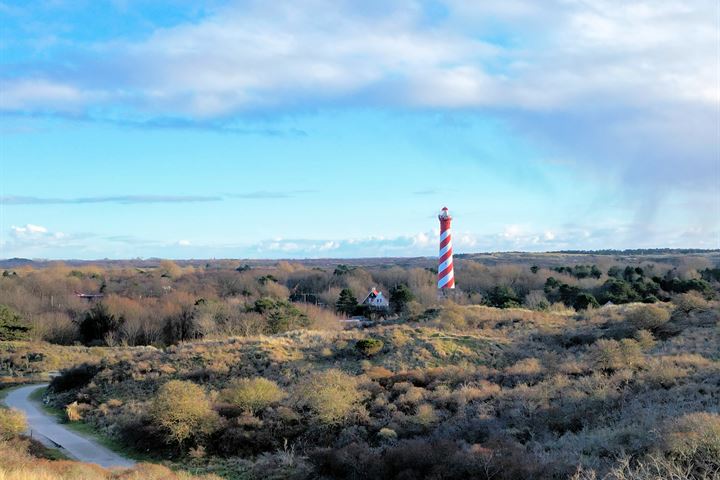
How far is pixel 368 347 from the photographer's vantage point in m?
35.1

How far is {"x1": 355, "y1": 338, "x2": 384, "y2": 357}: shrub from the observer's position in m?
35.0

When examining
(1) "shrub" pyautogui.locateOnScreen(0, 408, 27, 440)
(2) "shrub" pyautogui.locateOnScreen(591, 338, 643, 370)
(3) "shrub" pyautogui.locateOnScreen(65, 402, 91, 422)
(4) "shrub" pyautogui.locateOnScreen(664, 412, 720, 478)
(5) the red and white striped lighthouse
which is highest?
(5) the red and white striped lighthouse

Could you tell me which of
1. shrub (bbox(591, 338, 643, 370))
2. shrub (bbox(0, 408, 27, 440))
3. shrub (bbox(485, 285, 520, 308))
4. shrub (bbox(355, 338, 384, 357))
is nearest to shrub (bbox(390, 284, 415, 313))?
shrub (bbox(485, 285, 520, 308))

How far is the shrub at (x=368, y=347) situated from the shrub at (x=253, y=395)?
1037 cm

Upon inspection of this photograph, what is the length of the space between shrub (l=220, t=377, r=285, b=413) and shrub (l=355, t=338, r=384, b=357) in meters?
10.4

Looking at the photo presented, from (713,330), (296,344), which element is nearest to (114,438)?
(296,344)

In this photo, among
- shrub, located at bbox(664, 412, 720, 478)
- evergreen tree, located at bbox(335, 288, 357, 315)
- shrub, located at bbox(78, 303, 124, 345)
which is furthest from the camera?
evergreen tree, located at bbox(335, 288, 357, 315)

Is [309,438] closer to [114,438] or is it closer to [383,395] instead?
[383,395]

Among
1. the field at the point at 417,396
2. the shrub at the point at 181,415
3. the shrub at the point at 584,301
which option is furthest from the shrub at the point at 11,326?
the shrub at the point at 584,301

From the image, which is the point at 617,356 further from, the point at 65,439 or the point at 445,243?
the point at 445,243

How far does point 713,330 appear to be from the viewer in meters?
34.2

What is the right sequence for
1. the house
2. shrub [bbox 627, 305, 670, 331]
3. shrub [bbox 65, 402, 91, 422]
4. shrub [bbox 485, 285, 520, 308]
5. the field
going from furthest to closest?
the house < shrub [bbox 485, 285, 520, 308] < shrub [bbox 627, 305, 670, 331] < shrub [bbox 65, 402, 91, 422] < the field

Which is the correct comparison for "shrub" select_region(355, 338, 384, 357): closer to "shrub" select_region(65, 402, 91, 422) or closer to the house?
"shrub" select_region(65, 402, 91, 422)

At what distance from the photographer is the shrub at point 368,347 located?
35.0 metres
